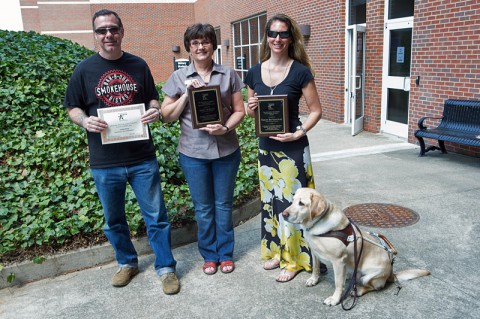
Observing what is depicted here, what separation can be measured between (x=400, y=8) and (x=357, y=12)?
1.68m

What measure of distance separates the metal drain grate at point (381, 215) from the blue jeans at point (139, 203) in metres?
2.12

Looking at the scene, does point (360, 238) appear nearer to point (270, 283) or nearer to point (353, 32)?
point (270, 283)

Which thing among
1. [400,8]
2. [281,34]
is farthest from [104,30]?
[400,8]

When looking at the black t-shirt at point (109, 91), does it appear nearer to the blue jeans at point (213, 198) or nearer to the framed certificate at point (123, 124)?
the framed certificate at point (123, 124)

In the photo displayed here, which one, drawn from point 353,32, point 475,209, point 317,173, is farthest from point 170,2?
point 475,209

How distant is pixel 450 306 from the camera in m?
2.88

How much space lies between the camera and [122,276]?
341cm

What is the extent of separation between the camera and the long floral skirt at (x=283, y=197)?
3.16 metres

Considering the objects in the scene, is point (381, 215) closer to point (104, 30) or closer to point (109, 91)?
point (109, 91)

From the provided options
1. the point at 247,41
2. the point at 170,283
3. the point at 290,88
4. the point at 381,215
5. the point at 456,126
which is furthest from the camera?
the point at 247,41

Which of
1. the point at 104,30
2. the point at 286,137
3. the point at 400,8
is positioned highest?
the point at 400,8

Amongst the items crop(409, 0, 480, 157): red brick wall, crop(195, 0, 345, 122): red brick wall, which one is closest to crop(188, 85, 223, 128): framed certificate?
crop(409, 0, 480, 157): red brick wall

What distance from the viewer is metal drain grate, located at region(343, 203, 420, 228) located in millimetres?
4336

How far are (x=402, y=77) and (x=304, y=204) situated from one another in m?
6.37
